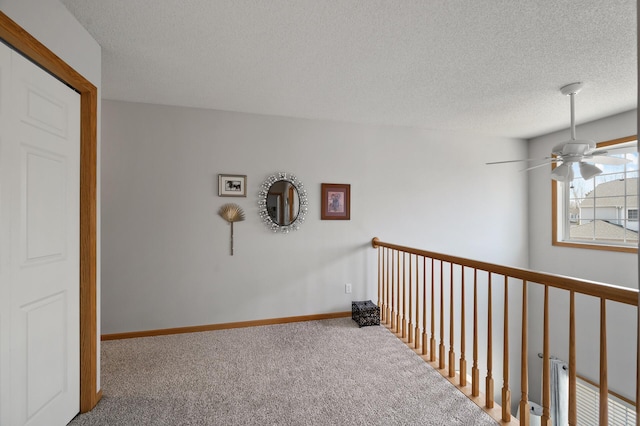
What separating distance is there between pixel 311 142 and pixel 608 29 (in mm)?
2493

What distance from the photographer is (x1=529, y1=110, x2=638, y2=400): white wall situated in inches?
124

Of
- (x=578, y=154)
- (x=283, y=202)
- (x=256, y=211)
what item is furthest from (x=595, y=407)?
(x=256, y=211)

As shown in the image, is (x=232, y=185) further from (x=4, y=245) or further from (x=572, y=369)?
(x=572, y=369)

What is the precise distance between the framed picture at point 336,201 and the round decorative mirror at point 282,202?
233 mm

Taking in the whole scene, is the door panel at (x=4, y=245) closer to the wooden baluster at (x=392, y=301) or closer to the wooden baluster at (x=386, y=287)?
the wooden baluster at (x=392, y=301)

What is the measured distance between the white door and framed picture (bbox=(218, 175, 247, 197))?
144cm

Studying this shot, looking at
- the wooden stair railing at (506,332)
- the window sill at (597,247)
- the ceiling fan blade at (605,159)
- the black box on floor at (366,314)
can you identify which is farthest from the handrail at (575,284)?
the window sill at (597,247)

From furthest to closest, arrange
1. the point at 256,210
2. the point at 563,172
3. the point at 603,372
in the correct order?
the point at 256,210 → the point at 563,172 → the point at 603,372

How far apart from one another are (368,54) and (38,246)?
2.22m

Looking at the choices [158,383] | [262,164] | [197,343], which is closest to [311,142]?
[262,164]

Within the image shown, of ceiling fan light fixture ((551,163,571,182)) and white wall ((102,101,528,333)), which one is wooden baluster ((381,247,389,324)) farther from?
ceiling fan light fixture ((551,163,571,182))

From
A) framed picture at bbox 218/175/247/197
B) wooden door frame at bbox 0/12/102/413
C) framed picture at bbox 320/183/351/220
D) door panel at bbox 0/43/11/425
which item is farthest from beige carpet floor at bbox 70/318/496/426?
framed picture at bbox 218/175/247/197

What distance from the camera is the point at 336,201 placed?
3.53 m

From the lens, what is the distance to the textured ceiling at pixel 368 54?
1.65 meters
